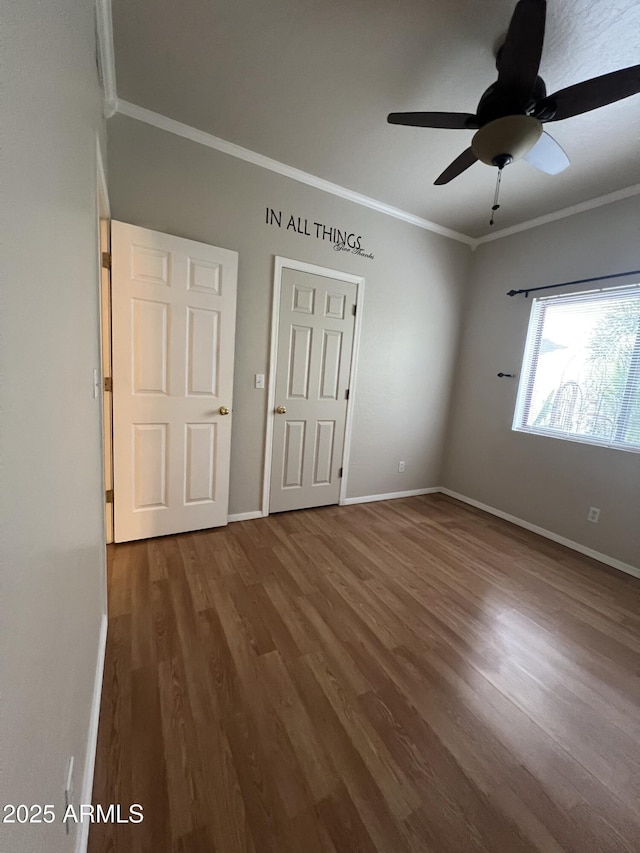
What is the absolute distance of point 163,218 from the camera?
215 cm

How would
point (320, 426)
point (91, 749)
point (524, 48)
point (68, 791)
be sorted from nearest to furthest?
point (68, 791)
point (91, 749)
point (524, 48)
point (320, 426)

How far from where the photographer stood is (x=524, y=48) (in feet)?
4.00

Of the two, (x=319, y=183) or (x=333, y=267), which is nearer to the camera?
(x=319, y=183)

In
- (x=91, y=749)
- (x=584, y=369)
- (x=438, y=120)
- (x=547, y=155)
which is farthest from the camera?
(x=584, y=369)

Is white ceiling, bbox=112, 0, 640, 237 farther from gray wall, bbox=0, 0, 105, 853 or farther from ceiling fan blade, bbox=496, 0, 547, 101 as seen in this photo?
gray wall, bbox=0, 0, 105, 853

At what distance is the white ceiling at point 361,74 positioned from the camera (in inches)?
55.4

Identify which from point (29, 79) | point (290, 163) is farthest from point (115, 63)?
point (29, 79)

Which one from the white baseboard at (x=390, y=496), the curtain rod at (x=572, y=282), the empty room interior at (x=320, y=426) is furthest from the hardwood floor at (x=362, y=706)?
the curtain rod at (x=572, y=282)

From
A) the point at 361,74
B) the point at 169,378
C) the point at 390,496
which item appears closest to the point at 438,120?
the point at 361,74

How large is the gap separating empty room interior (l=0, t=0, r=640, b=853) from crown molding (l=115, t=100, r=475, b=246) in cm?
3

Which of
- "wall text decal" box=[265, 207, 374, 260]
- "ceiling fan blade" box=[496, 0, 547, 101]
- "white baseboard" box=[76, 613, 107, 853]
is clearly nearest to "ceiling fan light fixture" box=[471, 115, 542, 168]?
"ceiling fan blade" box=[496, 0, 547, 101]

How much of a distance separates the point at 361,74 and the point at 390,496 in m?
3.24

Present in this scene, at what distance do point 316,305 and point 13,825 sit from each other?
2.84 meters

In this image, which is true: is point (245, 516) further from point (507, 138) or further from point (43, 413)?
point (507, 138)
